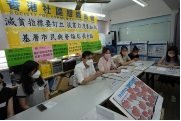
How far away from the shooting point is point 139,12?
4.49 m

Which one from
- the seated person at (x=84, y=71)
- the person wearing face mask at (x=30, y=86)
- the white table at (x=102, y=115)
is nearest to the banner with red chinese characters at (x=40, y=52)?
the person wearing face mask at (x=30, y=86)

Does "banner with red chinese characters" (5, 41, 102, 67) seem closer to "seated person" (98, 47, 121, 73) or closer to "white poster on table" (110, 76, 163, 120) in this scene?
"seated person" (98, 47, 121, 73)

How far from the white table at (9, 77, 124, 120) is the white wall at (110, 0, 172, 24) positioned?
11.8 ft

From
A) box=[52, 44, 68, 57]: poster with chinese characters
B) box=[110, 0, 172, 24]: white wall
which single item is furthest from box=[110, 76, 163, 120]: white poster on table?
box=[110, 0, 172, 24]: white wall

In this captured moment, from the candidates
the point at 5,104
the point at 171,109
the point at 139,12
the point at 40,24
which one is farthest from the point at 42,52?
the point at 139,12

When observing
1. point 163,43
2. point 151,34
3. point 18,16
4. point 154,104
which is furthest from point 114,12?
point 154,104

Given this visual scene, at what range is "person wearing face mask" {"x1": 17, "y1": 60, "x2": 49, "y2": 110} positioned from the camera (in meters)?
1.51

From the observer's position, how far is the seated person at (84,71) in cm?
195

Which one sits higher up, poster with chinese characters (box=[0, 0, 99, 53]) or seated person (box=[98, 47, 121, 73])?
poster with chinese characters (box=[0, 0, 99, 53])

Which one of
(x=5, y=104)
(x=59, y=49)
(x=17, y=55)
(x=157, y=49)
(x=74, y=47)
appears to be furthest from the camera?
(x=157, y=49)

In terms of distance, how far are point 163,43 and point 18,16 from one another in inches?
161

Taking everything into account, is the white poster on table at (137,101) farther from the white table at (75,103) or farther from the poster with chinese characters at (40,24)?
the poster with chinese characters at (40,24)

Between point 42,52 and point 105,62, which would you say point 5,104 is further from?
point 105,62

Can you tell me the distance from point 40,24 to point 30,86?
1301 millimetres
